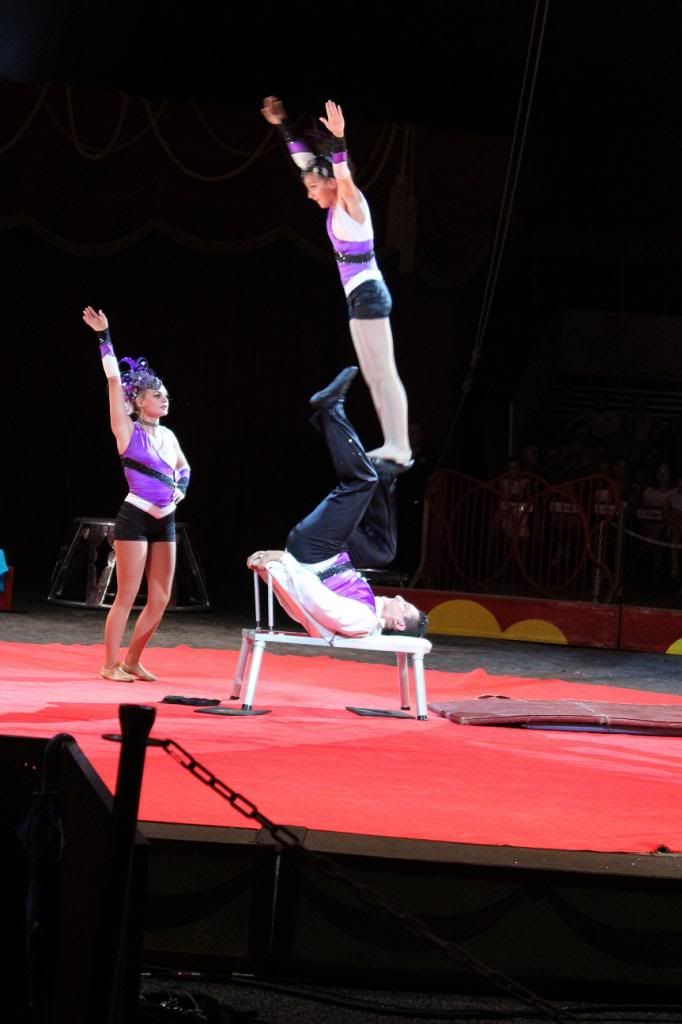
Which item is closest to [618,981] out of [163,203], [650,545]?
[163,203]

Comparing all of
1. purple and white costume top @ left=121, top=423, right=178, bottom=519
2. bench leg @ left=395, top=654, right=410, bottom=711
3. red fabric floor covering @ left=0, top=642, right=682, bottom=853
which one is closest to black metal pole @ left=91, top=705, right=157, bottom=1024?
red fabric floor covering @ left=0, top=642, right=682, bottom=853

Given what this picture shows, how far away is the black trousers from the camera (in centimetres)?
626

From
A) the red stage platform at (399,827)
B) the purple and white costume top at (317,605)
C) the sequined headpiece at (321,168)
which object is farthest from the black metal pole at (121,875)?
the sequined headpiece at (321,168)

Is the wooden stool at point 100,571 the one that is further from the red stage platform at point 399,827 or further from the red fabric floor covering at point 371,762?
the red stage platform at point 399,827

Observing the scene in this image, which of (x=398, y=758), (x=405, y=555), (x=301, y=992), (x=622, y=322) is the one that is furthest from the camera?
(x=622, y=322)

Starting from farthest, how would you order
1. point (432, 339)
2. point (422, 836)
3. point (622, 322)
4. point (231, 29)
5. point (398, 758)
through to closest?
point (622, 322) → point (432, 339) → point (231, 29) → point (398, 758) → point (422, 836)

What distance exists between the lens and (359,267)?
6672 millimetres

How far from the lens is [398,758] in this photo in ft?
16.8

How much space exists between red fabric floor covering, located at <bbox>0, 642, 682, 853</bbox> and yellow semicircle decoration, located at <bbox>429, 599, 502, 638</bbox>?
2269mm

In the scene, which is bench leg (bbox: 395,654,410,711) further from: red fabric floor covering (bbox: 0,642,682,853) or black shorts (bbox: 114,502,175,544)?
black shorts (bbox: 114,502,175,544)

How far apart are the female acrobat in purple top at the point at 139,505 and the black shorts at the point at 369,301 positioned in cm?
105

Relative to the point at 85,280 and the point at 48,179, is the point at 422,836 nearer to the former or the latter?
the point at 48,179

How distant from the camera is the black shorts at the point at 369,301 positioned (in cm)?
670

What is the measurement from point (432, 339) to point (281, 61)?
13.1 feet
